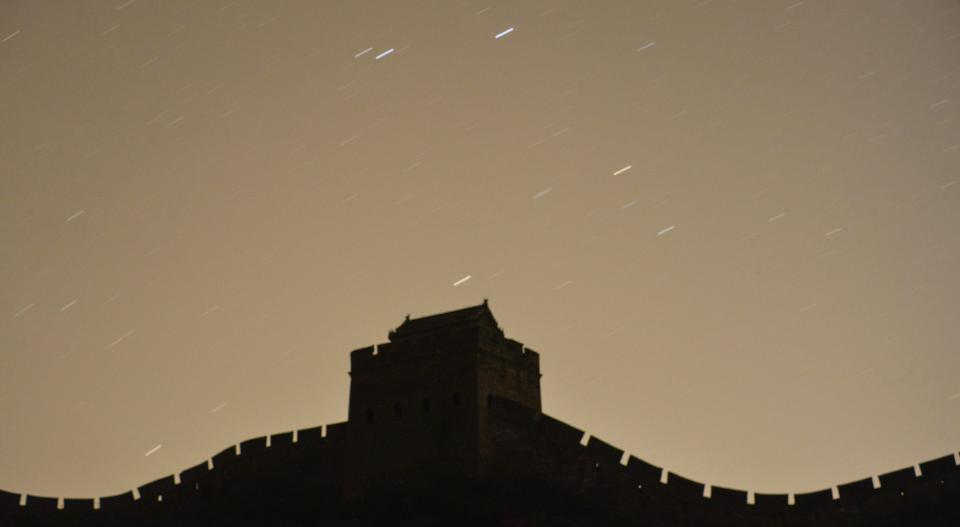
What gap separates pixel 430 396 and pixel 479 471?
2370 mm

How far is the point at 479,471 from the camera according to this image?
34.3 meters

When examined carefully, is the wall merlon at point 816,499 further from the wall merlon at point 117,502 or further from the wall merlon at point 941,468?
A: the wall merlon at point 117,502

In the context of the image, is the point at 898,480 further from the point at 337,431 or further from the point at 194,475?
the point at 194,475

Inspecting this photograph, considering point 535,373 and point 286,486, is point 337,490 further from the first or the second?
point 535,373

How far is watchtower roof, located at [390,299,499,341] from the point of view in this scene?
36500 mm

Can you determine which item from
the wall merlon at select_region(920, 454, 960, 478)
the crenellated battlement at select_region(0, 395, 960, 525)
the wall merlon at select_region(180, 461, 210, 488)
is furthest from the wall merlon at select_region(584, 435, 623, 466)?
the wall merlon at select_region(180, 461, 210, 488)

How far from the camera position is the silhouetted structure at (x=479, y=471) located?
3378cm

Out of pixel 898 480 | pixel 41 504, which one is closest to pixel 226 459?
pixel 41 504

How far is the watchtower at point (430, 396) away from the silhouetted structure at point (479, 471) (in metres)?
0.03

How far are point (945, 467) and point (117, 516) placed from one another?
2143 cm

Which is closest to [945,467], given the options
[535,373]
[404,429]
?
[535,373]

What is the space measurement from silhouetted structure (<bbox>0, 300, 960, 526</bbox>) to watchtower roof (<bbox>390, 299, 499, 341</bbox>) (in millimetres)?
41

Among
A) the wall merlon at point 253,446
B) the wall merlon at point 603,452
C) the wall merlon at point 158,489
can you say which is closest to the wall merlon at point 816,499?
the wall merlon at point 603,452

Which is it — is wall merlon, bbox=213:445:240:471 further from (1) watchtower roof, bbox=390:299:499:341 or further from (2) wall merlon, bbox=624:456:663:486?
A: (2) wall merlon, bbox=624:456:663:486
